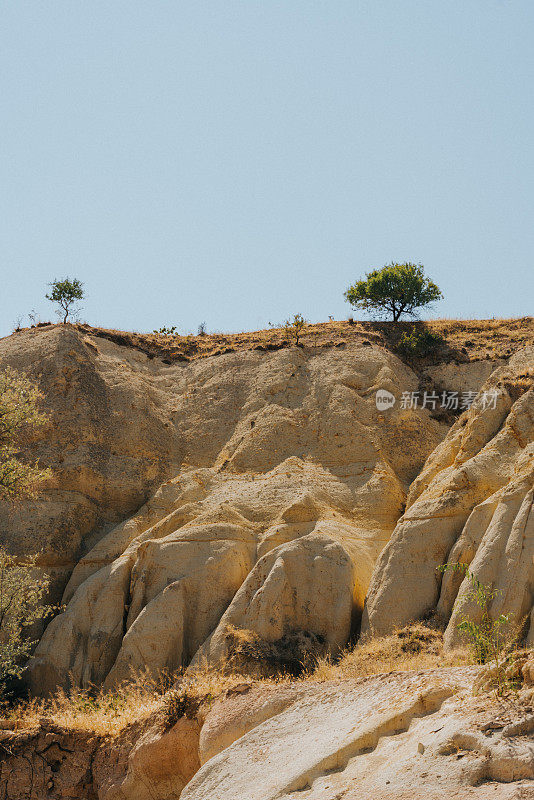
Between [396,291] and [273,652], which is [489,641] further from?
[396,291]

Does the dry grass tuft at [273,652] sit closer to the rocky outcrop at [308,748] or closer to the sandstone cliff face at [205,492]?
the sandstone cliff face at [205,492]

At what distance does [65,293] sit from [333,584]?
2231cm

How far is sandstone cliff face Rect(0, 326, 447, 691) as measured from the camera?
20.8 meters

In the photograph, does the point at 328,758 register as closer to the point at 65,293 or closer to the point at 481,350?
the point at 481,350

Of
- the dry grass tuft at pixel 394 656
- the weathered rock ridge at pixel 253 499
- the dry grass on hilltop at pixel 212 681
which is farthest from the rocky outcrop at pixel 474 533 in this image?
the dry grass on hilltop at pixel 212 681

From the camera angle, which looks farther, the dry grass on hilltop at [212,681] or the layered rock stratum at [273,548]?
the dry grass on hilltop at [212,681]

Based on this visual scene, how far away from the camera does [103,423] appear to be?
28594 mm

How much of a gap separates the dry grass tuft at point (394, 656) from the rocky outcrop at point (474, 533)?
0.43m

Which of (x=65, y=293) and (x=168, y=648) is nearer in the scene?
(x=168, y=648)

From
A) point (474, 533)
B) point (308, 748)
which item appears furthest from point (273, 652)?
point (308, 748)

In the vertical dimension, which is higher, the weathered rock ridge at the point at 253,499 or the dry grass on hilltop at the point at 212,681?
the weathered rock ridge at the point at 253,499

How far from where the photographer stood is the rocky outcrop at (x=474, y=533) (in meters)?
16.5

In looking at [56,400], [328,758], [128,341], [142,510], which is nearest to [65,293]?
[128,341]

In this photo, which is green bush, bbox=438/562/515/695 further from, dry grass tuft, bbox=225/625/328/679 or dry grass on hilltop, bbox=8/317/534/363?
dry grass on hilltop, bbox=8/317/534/363
